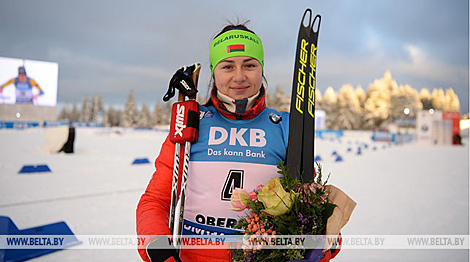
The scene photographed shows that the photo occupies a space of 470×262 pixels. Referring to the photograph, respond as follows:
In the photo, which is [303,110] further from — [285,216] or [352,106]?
[352,106]

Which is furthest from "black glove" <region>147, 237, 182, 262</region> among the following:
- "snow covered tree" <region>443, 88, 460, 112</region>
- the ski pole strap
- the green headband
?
"snow covered tree" <region>443, 88, 460, 112</region>

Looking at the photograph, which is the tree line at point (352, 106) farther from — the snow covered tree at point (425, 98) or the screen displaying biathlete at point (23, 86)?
the screen displaying biathlete at point (23, 86)

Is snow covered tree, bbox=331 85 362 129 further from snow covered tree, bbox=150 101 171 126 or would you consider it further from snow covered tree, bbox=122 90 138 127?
snow covered tree, bbox=122 90 138 127

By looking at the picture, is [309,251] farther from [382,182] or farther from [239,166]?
[382,182]

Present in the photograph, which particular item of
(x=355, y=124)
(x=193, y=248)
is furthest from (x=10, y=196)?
(x=355, y=124)

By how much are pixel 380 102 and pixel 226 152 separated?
51022mm

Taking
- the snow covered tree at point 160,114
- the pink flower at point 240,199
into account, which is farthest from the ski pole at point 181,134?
the snow covered tree at point 160,114

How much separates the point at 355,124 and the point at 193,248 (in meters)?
49.9

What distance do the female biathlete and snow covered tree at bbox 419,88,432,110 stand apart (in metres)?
62.8

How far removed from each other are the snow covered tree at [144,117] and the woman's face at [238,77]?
5343 centimetres

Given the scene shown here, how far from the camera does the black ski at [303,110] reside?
1306mm

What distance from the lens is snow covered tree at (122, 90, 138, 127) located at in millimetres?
52156

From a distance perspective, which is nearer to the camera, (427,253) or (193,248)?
(193,248)

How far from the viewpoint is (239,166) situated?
4.56ft
